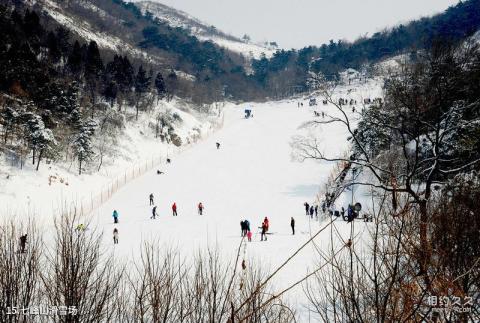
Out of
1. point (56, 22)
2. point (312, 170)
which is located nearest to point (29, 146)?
point (312, 170)

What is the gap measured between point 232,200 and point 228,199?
53cm

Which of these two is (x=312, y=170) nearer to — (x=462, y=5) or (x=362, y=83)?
(x=362, y=83)

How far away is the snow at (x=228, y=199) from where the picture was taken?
17.9 meters

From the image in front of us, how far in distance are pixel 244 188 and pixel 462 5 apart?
369ft

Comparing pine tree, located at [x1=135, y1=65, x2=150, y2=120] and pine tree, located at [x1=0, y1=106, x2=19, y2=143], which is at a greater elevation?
pine tree, located at [x1=135, y1=65, x2=150, y2=120]

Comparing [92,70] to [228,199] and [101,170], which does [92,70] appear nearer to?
[101,170]

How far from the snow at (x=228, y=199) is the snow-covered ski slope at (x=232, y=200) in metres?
0.06

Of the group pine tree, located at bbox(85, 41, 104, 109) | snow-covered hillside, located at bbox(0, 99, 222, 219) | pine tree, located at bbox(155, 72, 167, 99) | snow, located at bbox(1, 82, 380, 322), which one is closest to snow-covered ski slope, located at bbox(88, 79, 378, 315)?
snow, located at bbox(1, 82, 380, 322)

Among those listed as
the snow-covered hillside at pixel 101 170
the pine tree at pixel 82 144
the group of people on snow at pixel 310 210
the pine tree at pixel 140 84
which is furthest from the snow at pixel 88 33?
the group of people on snow at pixel 310 210

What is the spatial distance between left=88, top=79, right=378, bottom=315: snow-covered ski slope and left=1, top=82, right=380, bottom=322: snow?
0.06 meters

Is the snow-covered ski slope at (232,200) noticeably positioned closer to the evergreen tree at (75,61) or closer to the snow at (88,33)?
the evergreen tree at (75,61)

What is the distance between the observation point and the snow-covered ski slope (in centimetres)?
1844

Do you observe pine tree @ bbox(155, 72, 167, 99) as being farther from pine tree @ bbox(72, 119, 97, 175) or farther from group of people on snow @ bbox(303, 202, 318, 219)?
group of people on snow @ bbox(303, 202, 318, 219)

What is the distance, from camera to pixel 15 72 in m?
40.0
